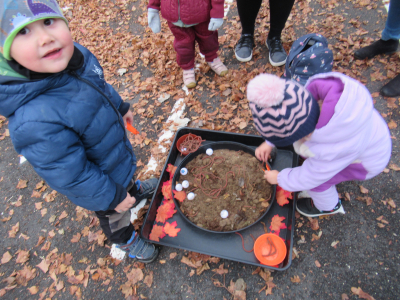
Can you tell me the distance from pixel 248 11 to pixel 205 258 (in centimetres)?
308

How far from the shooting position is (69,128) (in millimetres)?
1310

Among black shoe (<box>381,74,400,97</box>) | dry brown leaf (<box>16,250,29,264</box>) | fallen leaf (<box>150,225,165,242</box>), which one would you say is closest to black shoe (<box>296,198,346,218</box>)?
fallen leaf (<box>150,225,165,242</box>)

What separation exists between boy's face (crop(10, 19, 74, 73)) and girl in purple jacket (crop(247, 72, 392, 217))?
0.96m

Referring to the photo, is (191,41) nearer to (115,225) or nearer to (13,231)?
(115,225)

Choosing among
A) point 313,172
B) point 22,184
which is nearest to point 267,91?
point 313,172

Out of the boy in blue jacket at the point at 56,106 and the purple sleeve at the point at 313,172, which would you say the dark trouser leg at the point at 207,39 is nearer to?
the boy in blue jacket at the point at 56,106

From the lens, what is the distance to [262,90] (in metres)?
1.03

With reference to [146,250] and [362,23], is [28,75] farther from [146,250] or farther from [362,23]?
[362,23]

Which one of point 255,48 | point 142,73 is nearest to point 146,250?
point 142,73

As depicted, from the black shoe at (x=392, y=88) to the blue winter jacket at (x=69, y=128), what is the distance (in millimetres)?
3045

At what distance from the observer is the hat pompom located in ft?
3.36

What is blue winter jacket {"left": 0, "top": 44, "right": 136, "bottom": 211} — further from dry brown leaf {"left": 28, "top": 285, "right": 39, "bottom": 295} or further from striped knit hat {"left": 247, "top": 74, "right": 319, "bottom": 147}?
dry brown leaf {"left": 28, "top": 285, "right": 39, "bottom": 295}

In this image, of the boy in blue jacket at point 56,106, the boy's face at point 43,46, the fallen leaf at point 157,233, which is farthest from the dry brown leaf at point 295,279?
the boy's face at point 43,46

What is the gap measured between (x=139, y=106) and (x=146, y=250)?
2.05 metres
